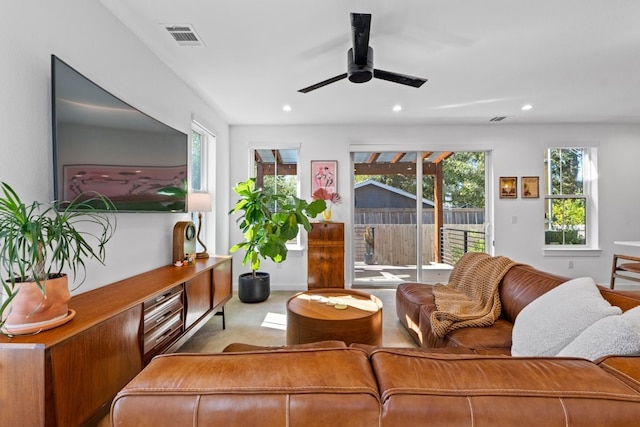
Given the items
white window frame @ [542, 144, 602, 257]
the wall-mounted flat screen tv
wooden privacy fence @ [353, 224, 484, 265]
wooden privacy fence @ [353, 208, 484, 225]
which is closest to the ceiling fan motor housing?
the wall-mounted flat screen tv

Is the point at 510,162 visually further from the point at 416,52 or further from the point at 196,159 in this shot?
the point at 196,159

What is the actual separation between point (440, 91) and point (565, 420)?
3.46 meters

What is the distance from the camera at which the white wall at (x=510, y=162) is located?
4.59m

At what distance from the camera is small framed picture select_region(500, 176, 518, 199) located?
466 centimetres

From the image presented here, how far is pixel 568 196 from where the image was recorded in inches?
185

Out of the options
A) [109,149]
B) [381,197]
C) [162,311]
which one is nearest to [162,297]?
[162,311]

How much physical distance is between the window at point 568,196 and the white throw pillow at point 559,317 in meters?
3.86

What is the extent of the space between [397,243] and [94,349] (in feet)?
13.6

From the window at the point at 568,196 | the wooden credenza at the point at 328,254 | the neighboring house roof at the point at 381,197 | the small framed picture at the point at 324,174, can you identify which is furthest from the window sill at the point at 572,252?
the small framed picture at the point at 324,174

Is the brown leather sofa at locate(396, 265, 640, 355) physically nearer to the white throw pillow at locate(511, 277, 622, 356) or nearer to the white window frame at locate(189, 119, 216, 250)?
the white throw pillow at locate(511, 277, 622, 356)

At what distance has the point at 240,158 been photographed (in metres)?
4.70

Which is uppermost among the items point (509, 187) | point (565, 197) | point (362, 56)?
point (362, 56)

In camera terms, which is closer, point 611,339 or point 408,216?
point 611,339

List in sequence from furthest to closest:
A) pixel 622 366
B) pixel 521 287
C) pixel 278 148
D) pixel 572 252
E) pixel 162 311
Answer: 1. pixel 278 148
2. pixel 572 252
3. pixel 521 287
4. pixel 162 311
5. pixel 622 366
